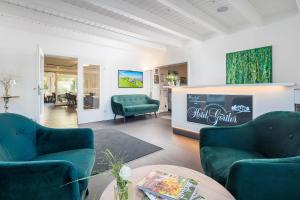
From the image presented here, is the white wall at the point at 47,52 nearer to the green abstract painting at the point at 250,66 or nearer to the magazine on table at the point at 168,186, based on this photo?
the green abstract painting at the point at 250,66

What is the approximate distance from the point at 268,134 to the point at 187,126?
7.59 ft

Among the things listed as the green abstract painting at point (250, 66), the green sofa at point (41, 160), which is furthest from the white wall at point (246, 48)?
the green sofa at point (41, 160)

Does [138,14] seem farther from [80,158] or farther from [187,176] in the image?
[187,176]

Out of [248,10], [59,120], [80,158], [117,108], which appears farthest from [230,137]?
[59,120]

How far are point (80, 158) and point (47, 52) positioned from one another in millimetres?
4741

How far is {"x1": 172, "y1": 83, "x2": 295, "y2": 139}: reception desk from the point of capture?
2760 millimetres

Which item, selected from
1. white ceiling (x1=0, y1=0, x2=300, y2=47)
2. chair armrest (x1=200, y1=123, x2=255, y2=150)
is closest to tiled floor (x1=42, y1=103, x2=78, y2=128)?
white ceiling (x1=0, y1=0, x2=300, y2=47)

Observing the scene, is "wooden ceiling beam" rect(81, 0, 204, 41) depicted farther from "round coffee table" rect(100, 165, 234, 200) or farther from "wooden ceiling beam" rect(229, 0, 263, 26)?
"round coffee table" rect(100, 165, 234, 200)

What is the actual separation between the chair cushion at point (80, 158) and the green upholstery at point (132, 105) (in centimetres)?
407

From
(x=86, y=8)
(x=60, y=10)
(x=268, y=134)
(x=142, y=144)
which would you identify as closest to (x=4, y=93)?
(x=60, y=10)

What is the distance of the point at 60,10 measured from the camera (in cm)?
341

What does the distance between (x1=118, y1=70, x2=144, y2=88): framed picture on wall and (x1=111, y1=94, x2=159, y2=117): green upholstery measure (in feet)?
1.71

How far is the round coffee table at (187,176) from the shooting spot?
1041 mm

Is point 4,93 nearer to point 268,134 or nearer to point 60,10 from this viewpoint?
point 60,10
